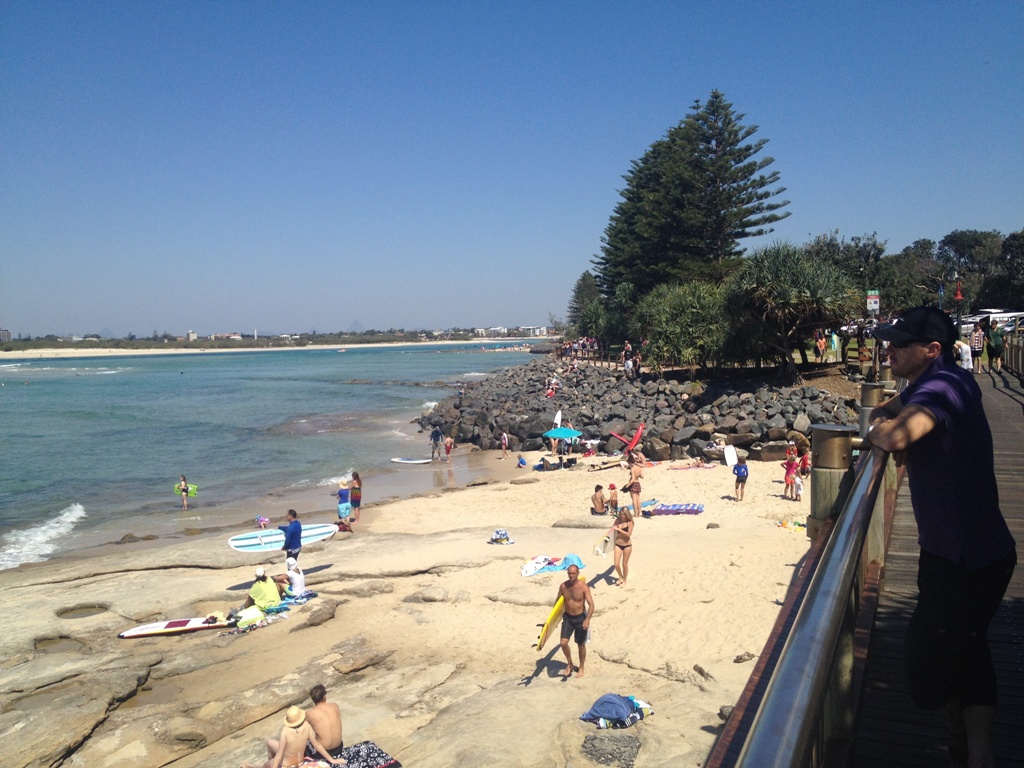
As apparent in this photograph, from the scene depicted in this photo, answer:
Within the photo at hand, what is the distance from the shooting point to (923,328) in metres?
2.26

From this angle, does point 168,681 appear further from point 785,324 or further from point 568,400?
point 568,400

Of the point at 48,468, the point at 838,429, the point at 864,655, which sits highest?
the point at 838,429

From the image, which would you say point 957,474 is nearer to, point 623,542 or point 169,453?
point 623,542

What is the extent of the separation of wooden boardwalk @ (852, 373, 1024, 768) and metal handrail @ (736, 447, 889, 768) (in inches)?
22.9

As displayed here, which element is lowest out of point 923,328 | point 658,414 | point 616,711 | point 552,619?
point 616,711

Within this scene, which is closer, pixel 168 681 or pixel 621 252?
pixel 168 681

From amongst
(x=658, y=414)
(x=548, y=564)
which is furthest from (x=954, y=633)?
(x=658, y=414)

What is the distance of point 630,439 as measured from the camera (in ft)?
74.7

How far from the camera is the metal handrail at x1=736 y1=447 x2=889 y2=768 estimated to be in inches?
45.3

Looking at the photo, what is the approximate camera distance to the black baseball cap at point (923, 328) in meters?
2.22

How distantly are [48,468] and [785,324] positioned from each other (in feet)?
86.5

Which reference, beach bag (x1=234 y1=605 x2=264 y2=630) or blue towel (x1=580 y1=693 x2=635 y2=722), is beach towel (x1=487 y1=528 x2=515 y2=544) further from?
blue towel (x1=580 y1=693 x2=635 y2=722)

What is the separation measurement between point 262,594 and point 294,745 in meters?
4.58

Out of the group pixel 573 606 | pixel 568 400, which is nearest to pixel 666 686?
pixel 573 606
